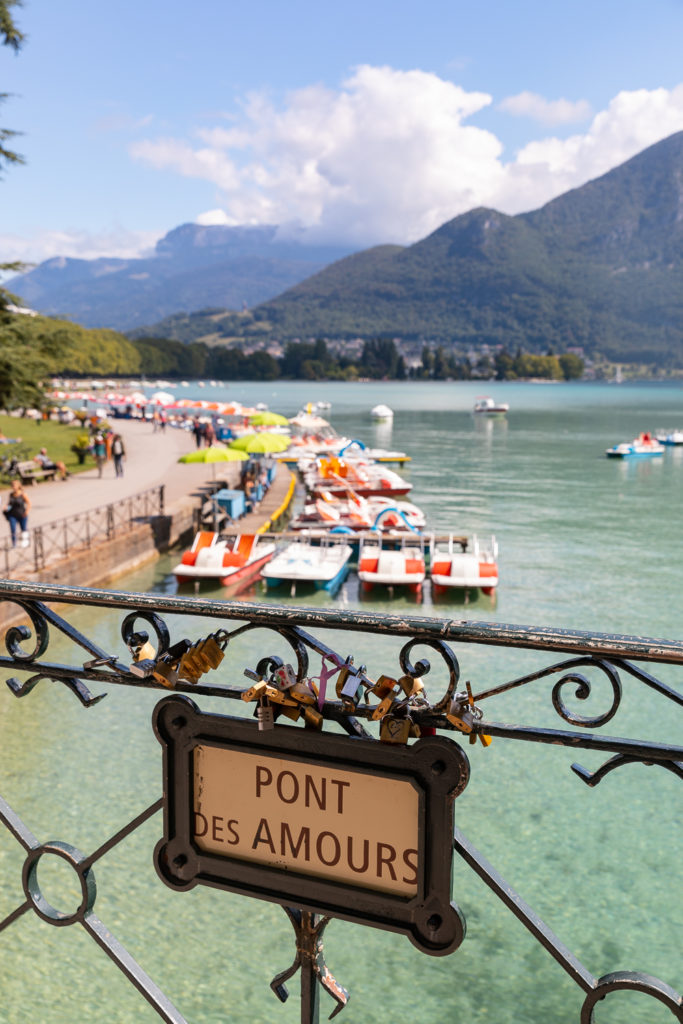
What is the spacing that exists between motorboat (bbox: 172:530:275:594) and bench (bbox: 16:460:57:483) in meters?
9.85

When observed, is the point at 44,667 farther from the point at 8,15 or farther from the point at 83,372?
the point at 83,372

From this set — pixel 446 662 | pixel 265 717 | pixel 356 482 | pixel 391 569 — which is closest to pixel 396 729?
pixel 446 662

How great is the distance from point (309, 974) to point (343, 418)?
104 metres

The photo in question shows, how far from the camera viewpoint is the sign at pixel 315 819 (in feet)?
5.70

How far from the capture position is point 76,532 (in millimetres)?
20531

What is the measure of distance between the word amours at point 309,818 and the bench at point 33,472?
1112 inches

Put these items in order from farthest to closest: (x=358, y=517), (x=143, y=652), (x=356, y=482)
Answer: (x=356, y=482), (x=358, y=517), (x=143, y=652)

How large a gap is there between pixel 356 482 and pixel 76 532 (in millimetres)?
18389

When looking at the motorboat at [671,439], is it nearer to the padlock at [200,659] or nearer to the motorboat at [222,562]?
the motorboat at [222,562]

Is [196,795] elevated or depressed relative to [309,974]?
elevated

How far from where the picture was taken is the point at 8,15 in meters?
23.5

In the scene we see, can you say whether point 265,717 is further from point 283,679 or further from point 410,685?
point 410,685

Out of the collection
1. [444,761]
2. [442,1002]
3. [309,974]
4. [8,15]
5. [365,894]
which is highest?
[8,15]

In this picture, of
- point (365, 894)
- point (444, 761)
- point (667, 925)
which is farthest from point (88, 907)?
point (667, 925)
